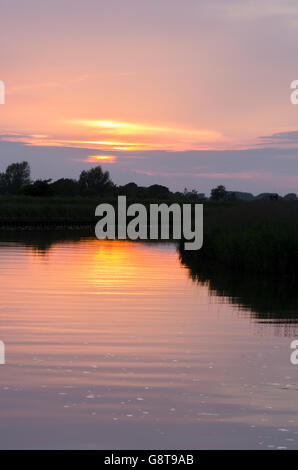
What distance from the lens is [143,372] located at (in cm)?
1220

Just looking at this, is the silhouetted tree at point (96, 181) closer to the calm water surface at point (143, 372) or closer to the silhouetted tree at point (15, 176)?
the silhouetted tree at point (15, 176)

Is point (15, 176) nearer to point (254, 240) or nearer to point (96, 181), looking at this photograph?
point (96, 181)

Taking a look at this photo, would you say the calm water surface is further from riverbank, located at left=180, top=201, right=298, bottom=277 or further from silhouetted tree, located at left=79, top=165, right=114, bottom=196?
silhouetted tree, located at left=79, top=165, right=114, bottom=196

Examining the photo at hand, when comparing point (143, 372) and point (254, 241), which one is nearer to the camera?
point (143, 372)

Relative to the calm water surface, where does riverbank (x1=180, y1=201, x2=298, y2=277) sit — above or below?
above

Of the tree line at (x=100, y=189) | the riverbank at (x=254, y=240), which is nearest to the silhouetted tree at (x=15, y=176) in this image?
the tree line at (x=100, y=189)

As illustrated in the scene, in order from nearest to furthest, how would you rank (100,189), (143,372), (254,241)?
1. (143,372)
2. (254,241)
3. (100,189)

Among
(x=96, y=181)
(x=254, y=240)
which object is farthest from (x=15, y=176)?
(x=254, y=240)

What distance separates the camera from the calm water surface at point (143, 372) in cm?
946

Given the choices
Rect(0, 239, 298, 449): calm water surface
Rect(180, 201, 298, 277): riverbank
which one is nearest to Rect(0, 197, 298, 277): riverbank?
Rect(180, 201, 298, 277): riverbank

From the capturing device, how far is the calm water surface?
946 cm

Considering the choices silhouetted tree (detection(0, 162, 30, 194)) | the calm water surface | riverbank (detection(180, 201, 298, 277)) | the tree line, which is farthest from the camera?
silhouetted tree (detection(0, 162, 30, 194))
